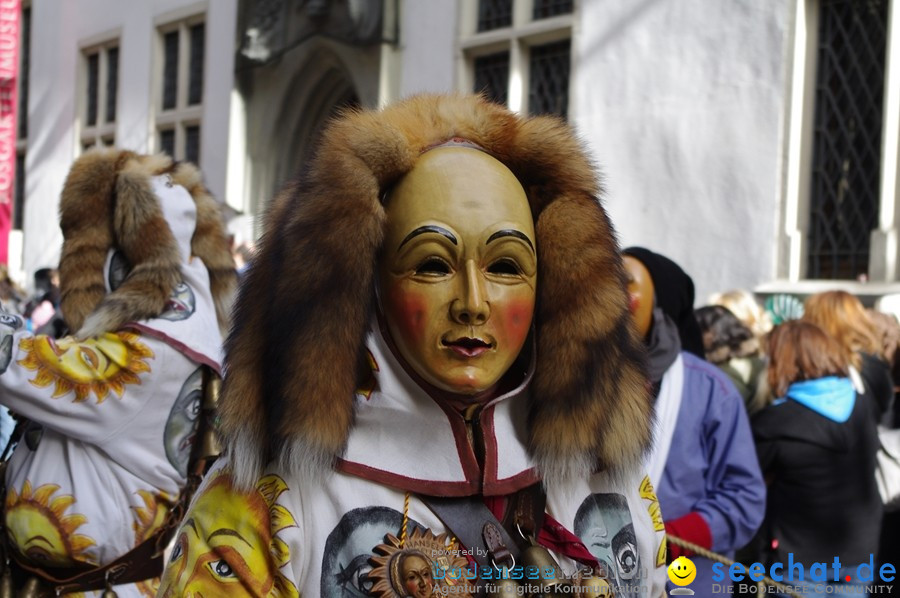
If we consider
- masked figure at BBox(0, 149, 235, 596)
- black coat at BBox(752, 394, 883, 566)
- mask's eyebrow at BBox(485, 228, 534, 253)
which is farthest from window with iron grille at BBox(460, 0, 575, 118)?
mask's eyebrow at BBox(485, 228, 534, 253)

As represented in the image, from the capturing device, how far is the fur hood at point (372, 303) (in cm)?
165

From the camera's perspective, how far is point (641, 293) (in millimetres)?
3426

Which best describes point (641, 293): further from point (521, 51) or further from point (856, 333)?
point (521, 51)

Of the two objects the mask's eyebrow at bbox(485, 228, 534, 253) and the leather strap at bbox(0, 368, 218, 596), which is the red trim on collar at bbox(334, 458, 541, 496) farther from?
the leather strap at bbox(0, 368, 218, 596)

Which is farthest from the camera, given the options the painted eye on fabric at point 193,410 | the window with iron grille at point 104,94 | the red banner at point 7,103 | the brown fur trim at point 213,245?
the window with iron grille at point 104,94

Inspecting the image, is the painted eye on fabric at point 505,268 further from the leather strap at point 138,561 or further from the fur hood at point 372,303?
the leather strap at point 138,561

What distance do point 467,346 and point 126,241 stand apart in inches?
67.9

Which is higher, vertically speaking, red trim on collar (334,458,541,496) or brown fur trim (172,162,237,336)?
brown fur trim (172,162,237,336)

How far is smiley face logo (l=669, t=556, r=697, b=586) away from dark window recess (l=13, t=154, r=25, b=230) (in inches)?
706

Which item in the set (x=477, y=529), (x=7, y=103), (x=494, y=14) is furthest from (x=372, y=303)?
(x=7, y=103)

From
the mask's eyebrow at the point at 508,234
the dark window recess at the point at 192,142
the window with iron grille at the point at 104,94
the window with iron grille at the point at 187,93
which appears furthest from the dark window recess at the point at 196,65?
the mask's eyebrow at the point at 508,234

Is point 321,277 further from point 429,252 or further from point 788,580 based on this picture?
point 788,580

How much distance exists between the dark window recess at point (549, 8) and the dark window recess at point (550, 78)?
10.6 inches

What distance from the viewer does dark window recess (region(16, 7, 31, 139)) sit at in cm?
1941
